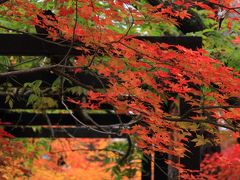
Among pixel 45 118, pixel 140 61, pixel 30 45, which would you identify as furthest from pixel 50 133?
pixel 140 61

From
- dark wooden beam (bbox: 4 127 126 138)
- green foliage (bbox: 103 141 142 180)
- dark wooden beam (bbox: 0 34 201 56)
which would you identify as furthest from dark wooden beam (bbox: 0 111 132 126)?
dark wooden beam (bbox: 0 34 201 56)

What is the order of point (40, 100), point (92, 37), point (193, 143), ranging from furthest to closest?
point (40, 100) < point (193, 143) < point (92, 37)

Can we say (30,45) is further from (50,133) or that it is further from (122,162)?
(50,133)

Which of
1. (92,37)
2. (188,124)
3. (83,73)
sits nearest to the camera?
(92,37)

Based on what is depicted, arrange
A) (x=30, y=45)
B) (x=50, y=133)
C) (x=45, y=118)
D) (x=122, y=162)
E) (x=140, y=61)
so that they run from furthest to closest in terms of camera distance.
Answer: (x=50, y=133) < (x=122, y=162) < (x=45, y=118) < (x=30, y=45) < (x=140, y=61)

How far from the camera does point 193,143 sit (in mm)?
5672

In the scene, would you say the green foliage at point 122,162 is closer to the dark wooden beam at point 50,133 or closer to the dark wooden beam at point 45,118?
the dark wooden beam at point 50,133

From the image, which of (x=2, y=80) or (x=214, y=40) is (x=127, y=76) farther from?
(x=2, y=80)

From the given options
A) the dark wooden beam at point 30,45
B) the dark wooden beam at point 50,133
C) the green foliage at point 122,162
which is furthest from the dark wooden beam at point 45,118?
the dark wooden beam at point 30,45

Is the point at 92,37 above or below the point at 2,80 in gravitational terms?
above

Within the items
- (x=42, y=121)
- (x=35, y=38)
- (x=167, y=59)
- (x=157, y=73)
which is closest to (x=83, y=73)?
(x=35, y=38)

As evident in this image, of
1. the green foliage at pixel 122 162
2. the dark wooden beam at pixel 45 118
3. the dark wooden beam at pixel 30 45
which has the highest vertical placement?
the dark wooden beam at pixel 30 45

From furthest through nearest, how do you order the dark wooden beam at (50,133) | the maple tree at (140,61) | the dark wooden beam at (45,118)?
the dark wooden beam at (50,133)
the dark wooden beam at (45,118)
the maple tree at (140,61)

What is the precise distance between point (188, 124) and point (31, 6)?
201 centimetres
